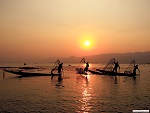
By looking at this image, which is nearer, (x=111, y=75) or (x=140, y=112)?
(x=140, y=112)

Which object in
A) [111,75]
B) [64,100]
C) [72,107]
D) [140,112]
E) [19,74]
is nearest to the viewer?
[140,112]

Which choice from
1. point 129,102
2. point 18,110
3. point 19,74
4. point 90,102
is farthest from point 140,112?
point 19,74

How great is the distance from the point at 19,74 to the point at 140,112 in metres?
40.8

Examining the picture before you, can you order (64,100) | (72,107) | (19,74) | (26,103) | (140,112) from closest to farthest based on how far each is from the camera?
(140,112) < (72,107) < (26,103) < (64,100) < (19,74)

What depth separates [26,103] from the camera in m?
19.1

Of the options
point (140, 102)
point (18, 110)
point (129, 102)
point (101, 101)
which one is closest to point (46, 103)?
point (18, 110)

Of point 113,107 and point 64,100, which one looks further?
A: point 64,100

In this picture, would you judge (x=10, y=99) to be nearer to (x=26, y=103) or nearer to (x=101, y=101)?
(x=26, y=103)

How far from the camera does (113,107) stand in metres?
17.9

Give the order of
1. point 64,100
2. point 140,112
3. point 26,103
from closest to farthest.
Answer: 1. point 140,112
2. point 26,103
3. point 64,100

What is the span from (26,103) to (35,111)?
10.3 feet

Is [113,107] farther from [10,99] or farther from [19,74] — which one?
[19,74]

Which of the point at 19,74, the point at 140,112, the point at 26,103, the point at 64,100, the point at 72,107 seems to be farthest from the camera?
the point at 19,74

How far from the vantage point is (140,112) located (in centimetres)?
1568
